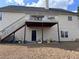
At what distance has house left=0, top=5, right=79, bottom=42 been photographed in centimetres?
3069

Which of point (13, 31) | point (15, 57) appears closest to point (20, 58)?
point (15, 57)

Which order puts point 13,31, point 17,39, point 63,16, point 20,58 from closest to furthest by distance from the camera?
point 20,58
point 13,31
point 17,39
point 63,16

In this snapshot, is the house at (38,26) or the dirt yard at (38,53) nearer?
the dirt yard at (38,53)

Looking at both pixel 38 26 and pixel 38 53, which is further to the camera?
pixel 38 26

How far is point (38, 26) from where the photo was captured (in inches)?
1286

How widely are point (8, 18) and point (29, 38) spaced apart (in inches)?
180

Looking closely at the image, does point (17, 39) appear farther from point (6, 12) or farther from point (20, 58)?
point (20, 58)

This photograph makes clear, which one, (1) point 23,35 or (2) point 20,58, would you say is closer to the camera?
(2) point 20,58

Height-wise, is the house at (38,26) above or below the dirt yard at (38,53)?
above

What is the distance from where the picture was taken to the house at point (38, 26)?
3069cm

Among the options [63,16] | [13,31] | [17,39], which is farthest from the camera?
[63,16]

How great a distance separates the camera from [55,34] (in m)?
33.4

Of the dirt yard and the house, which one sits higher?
the house

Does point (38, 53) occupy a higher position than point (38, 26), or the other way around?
point (38, 26)
